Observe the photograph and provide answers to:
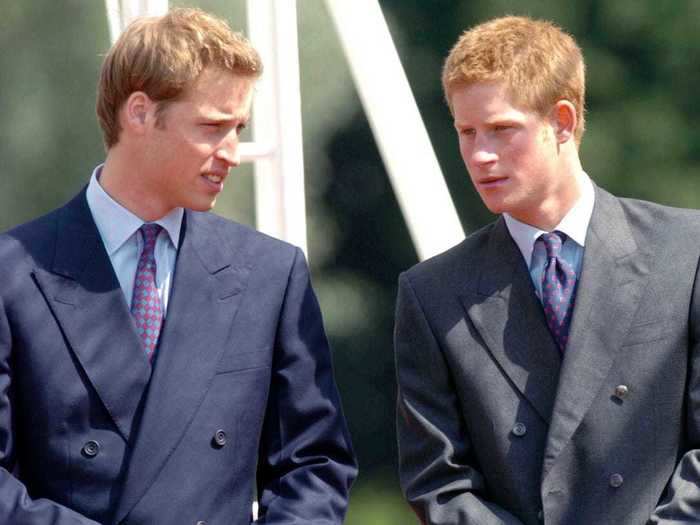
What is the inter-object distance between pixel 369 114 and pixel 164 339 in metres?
1.70

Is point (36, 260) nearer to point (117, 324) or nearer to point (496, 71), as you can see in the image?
point (117, 324)

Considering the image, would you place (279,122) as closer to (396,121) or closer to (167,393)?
(396,121)

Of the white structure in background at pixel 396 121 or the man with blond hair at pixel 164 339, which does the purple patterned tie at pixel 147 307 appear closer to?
the man with blond hair at pixel 164 339

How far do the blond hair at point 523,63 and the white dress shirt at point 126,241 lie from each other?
0.74 metres

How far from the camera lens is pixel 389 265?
6785 mm

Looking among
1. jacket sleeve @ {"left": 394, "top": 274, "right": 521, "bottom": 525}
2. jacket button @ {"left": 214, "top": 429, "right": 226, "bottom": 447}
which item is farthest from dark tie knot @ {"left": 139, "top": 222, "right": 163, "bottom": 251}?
jacket sleeve @ {"left": 394, "top": 274, "right": 521, "bottom": 525}

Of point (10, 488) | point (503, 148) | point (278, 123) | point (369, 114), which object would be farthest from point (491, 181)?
point (369, 114)

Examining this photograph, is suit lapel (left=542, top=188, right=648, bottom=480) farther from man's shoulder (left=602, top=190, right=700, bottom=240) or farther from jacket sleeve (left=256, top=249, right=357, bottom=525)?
jacket sleeve (left=256, top=249, right=357, bottom=525)

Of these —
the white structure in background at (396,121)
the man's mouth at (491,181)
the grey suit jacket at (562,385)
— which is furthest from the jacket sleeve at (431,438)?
the white structure in background at (396,121)

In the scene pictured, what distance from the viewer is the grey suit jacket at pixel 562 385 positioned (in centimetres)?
369

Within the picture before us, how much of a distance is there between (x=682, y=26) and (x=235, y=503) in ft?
14.4

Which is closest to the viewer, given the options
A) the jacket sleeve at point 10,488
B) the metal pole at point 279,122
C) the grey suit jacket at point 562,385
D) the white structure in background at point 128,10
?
the jacket sleeve at point 10,488

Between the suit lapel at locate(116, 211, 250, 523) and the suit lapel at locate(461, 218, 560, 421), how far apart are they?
55 cm

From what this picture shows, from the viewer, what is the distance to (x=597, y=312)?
376 cm
